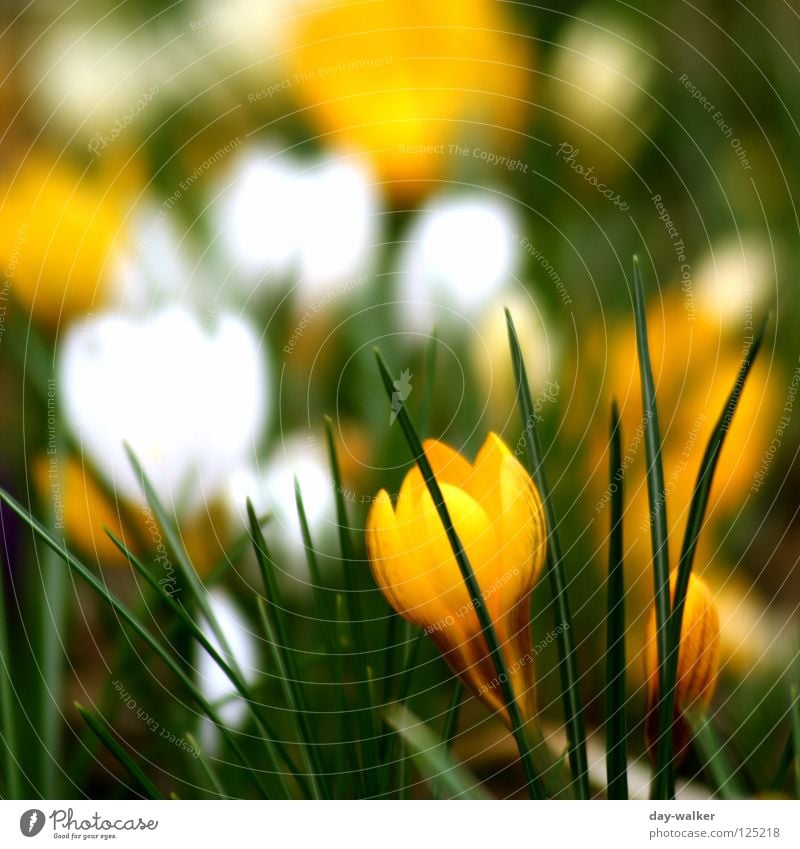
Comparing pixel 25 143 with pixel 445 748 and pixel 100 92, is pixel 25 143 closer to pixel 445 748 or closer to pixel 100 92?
pixel 100 92

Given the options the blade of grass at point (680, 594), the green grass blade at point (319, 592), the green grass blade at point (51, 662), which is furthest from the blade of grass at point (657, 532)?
the green grass blade at point (51, 662)

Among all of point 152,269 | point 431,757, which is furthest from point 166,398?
point 431,757

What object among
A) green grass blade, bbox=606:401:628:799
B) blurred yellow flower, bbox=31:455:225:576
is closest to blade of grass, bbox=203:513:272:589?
blurred yellow flower, bbox=31:455:225:576

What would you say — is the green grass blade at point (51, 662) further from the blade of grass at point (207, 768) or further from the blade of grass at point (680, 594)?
the blade of grass at point (680, 594)

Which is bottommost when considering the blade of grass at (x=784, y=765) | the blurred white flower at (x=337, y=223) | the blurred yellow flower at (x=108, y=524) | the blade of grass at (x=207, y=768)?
the blade of grass at (x=784, y=765)

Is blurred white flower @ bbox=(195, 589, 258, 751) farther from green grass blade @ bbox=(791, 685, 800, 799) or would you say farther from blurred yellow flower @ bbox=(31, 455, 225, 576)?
green grass blade @ bbox=(791, 685, 800, 799)

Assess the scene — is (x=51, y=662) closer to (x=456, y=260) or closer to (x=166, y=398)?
(x=166, y=398)
